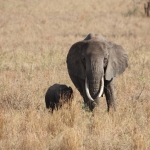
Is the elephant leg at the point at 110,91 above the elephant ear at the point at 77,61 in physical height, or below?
below

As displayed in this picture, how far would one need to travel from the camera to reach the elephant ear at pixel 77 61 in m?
6.48

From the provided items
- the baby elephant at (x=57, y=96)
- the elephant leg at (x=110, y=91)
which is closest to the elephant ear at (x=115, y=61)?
the elephant leg at (x=110, y=91)

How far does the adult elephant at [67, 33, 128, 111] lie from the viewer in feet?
19.9

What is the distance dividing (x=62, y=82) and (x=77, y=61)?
9.71 ft

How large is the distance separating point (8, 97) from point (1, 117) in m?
2.03

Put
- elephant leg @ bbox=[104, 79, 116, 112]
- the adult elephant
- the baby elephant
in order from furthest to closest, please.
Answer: the baby elephant
elephant leg @ bbox=[104, 79, 116, 112]
the adult elephant

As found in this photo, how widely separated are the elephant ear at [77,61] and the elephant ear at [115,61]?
41 cm

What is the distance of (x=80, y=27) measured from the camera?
20.9m

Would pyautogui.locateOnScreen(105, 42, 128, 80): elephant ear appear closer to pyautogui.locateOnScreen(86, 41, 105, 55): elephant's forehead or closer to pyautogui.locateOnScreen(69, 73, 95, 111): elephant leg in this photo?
pyautogui.locateOnScreen(86, 41, 105, 55): elephant's forehead

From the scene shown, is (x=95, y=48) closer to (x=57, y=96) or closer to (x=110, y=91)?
(x=110, y=91)

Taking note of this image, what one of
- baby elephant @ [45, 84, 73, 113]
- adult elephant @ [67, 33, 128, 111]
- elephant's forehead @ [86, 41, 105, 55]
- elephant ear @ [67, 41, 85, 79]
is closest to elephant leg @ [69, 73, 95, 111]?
adult elephant @ [67, 33, 128, 111]

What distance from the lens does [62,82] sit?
9516 millimetres

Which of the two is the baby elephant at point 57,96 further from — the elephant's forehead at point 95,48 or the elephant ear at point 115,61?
the elephant's forehead at point 95,48

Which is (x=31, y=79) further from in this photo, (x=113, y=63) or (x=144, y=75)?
(x=113, y=63)
